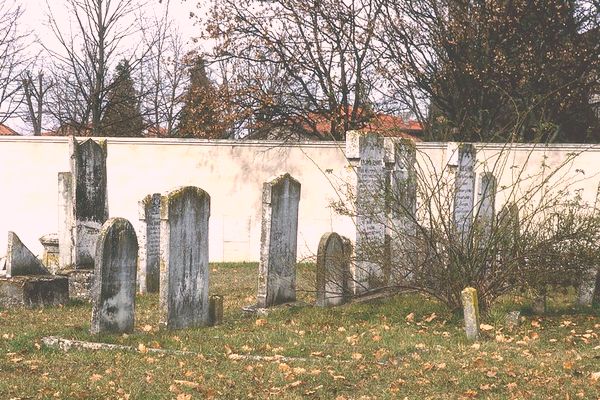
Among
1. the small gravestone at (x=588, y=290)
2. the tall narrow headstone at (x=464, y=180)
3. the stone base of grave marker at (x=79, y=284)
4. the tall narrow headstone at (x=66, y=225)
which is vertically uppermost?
the tall narrow headstone at (x=464, y=180)

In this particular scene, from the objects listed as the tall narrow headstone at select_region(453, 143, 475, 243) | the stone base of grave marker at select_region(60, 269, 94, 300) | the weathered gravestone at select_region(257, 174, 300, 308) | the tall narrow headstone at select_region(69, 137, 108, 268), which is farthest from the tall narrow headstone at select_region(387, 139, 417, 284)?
the stone base of grave marker at select_region(60, 269, 94, 300)

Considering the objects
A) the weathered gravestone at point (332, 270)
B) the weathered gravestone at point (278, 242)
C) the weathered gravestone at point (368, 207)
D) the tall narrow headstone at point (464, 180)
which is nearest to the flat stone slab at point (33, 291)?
the weathered gravestone at point (278, 242)

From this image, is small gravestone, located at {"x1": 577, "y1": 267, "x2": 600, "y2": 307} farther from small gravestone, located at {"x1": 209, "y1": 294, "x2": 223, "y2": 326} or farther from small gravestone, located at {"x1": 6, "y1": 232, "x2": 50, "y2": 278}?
small gravestone, located at {"x1": 6, "y1": 232, "x2": 50, "y2": 278}

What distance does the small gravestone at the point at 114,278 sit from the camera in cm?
1034

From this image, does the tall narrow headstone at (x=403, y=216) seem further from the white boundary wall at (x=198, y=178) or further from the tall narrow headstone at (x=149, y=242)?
the white boundary wall at (x=198, y=178)

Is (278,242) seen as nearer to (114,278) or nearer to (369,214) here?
(369,214)

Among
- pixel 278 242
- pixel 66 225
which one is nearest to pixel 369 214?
pixel 278 242

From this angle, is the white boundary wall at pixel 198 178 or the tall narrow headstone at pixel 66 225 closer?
the tall narrow headstone at pixel 66 225

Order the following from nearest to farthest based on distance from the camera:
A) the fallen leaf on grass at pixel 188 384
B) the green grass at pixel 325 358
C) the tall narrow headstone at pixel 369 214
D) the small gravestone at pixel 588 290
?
the green grass at pixel 325 358 → the fallen leaf on grass at pixel 188 384 → the small gravestone at pixel 588 290 → the tall narrow headstone at pixel 369 214

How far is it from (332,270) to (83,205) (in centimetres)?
451

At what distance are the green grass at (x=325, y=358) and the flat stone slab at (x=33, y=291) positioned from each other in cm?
91

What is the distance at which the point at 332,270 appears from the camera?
42.7 ft

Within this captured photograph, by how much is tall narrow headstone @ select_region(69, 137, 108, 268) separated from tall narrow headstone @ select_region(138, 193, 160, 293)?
2.16ft

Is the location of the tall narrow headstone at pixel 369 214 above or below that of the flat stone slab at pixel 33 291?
above
